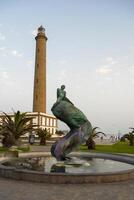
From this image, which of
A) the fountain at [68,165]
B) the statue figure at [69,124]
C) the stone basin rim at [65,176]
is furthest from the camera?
the statue figure at [69,124]

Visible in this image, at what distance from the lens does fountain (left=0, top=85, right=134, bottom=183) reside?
987cm

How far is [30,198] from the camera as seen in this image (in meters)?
7.87

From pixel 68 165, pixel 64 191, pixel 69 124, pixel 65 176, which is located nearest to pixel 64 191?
pixel 64 191

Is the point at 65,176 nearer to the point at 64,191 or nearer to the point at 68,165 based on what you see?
the point at 64,191

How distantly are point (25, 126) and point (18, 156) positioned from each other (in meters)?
6.64

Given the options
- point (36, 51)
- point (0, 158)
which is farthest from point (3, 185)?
point (36, 51)

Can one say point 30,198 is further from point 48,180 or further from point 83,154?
point 83,154

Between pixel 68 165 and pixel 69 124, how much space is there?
1965mm

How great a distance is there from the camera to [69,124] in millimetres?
13812

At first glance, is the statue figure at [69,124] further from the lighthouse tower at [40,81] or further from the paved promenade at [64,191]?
the lighthouse tower at [40,81]

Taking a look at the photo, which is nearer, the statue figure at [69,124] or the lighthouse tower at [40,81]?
the statue figure at [69,124]

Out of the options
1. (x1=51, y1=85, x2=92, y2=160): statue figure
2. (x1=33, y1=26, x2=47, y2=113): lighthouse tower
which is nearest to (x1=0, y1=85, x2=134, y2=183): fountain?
(x1=51, y1=85, x2=92, y2=160): statue figure

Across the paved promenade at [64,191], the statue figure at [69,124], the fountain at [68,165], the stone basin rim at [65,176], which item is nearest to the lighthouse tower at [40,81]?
the fountain at [68,165]

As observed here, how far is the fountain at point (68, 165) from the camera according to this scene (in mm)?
9867
